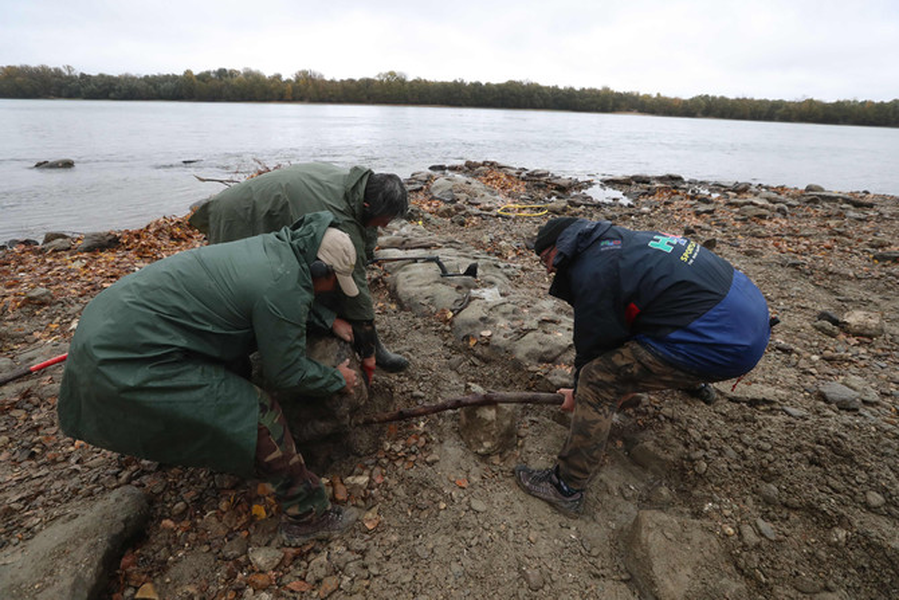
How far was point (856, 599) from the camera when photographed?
2232 mm

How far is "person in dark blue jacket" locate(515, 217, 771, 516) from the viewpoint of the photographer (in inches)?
91.7

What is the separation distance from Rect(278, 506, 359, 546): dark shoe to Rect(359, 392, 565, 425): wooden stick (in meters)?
0.69

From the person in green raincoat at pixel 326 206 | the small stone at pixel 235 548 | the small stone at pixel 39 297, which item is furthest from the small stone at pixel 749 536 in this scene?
the small stone at pixel 39 297

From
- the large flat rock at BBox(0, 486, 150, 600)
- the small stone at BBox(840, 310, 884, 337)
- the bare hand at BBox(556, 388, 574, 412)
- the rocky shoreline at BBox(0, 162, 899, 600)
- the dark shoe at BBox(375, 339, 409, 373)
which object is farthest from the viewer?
the small stone at BBox(840, 310, 884, 337)

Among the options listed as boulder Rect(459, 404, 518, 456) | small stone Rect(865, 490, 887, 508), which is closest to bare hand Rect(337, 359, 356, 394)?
boulder Rect(459, 404, 518, 456)

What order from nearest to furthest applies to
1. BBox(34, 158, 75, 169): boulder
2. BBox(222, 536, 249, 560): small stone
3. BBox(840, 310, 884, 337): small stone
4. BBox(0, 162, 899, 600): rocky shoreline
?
BBox(0, 162, 899, 600): rocky shoreline, BBox(222, 536, 249, 560): small stone, BBox(840, 310, 884, 337): small stone, BBox(34, 158, 75, 169): boulder

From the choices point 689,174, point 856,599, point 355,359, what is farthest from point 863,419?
point 689,174

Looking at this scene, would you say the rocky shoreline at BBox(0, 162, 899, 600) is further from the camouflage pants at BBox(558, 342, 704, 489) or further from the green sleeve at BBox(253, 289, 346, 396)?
the green sleeve at BBox(253, 289, 346, 396)

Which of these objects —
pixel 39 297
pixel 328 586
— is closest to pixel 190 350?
pixel 328 586

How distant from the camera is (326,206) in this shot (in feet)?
10.6

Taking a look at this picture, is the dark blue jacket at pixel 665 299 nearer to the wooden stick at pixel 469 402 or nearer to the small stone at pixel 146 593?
the wooden stick at pixel 469 402

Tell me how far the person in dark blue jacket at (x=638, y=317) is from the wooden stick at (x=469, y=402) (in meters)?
0.54

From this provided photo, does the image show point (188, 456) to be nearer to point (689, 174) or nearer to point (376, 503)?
point (376, 503)

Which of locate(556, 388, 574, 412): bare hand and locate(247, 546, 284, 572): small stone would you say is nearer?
locate(247, 546, 284, 572): small stone
